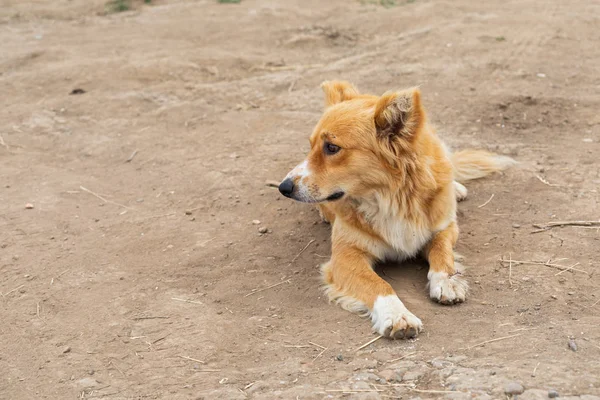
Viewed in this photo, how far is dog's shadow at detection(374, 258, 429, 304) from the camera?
15.5 ft

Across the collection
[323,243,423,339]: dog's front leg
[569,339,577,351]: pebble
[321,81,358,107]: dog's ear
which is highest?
[321,81,358,107]: dog's ear

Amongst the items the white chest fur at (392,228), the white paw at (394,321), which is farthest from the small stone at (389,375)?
the white chest fur at (392,228)

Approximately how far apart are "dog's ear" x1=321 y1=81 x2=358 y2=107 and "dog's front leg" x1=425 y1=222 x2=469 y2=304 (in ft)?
4.18

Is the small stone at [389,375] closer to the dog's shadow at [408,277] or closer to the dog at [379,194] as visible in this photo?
the dog at [379,194]

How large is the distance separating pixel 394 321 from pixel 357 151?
4.01ft

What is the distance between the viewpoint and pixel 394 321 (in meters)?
4.14

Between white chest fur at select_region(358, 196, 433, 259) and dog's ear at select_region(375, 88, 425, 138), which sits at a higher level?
dog's ear at select_region(375, 88, 425, 138)

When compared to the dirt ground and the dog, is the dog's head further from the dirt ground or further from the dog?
the dirt ground

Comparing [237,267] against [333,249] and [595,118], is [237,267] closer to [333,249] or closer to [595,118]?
[333,249]

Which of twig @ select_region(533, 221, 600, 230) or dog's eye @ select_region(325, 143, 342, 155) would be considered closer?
dog's eye @ select_region(325, 143, 342, 155)

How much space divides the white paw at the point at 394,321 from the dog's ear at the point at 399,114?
3.70 ft

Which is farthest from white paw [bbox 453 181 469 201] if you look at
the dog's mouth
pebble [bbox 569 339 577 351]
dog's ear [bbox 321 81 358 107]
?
pebble [bbox 569 339 577 351]

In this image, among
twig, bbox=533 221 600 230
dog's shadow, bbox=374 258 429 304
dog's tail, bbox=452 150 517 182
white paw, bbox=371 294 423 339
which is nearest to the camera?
white paw, bbox=371 294 423 339

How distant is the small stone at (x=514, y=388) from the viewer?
3.32 meters
